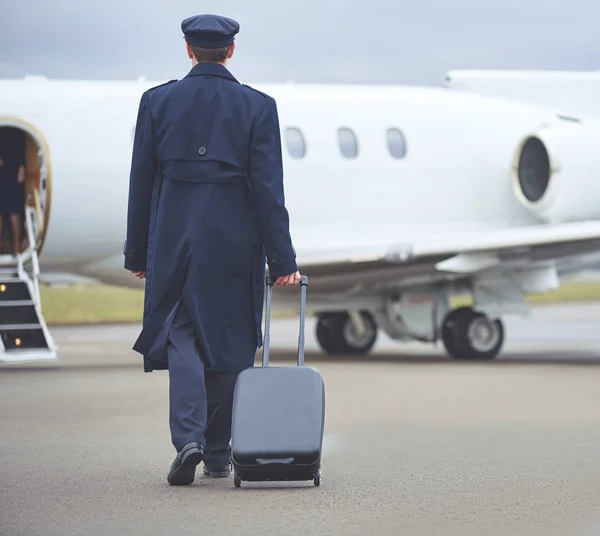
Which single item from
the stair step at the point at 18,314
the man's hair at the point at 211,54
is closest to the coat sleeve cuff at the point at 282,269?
the man's hair at the point at 211,54

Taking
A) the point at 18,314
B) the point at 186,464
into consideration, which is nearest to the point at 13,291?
the point at 18,314

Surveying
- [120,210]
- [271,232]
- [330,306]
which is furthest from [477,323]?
[271,232]

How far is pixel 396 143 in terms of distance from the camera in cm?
1644

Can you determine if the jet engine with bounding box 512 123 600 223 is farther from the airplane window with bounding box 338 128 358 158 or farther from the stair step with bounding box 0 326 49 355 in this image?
the stair step with bounding box 0 326 49 355

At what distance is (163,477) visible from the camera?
6105 millimetres

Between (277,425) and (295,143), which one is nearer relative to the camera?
(277,425)

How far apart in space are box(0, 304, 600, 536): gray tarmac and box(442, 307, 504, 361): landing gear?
2517 millimetres

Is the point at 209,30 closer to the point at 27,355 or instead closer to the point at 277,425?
the point at 277,425

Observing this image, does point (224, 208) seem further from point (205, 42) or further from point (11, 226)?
point (11, 226)

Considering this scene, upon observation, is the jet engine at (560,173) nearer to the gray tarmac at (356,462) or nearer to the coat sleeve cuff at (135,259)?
the gray tarmac at (356,462)

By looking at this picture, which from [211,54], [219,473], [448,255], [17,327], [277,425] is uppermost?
[211,54]

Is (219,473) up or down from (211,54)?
down

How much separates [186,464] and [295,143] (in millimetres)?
10303

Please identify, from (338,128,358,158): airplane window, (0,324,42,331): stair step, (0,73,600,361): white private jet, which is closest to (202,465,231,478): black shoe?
(0,73,600,361): white private jet
